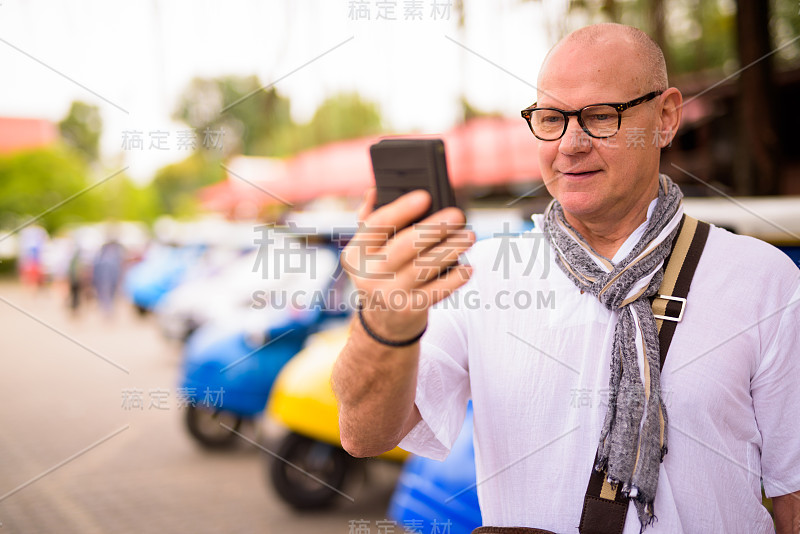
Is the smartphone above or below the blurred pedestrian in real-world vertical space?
above

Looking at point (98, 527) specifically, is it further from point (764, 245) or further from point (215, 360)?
point (764, 245)

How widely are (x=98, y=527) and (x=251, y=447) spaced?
6.27 feet

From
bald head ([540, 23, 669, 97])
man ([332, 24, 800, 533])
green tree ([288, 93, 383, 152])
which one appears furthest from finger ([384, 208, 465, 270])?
green tree ([288, 93, 383, 152])

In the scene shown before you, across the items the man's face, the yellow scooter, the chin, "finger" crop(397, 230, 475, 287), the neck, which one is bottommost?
the yellow scooter

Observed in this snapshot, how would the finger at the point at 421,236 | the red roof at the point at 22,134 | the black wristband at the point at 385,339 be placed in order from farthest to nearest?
1. the red roof at the point at 22,134
2. the black wristband at the point at 385,339
3. the finger at the point at 421,236

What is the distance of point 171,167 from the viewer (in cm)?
5631

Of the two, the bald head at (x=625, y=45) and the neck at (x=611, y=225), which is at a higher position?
the bald head at (x=625, y=45)

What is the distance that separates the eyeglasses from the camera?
4.90 ft

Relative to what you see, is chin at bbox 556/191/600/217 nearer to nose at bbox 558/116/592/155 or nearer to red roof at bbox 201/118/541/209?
nose at bbox 558/116/592/155

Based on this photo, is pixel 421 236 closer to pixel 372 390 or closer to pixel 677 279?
pixel 372 390

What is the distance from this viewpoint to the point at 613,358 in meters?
1.46

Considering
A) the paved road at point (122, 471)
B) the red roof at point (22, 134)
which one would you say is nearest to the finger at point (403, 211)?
the paved road at point (122, 471)

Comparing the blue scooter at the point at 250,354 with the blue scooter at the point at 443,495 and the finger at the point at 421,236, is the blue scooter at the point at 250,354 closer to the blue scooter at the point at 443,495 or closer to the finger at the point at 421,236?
the blue scooter at the point at 443,495

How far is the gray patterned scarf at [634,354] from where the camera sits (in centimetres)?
138
